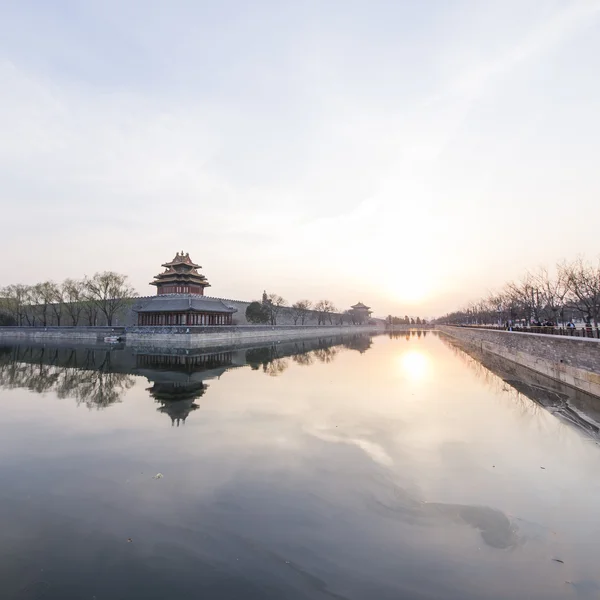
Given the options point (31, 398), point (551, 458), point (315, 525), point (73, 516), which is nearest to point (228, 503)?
point (315, 525)

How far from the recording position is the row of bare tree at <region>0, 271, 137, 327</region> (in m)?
53.1

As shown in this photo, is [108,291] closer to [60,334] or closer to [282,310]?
[60,334]

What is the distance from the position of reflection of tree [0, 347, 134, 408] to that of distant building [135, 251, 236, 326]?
2163cm

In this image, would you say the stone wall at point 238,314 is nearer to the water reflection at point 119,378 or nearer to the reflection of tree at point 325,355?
the reflection of tree at point 325,355

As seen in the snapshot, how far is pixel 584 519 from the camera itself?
5.11 meters

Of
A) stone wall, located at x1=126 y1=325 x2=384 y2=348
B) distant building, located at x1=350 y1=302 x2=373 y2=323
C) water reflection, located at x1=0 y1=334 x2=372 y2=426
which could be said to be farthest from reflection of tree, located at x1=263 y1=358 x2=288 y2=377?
distant building, located at x1=350 y1=302 x2=373 y2=323

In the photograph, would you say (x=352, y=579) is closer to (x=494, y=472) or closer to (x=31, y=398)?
(x=494, y=472)

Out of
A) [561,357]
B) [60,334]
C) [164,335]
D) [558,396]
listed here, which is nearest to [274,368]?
[558,396]

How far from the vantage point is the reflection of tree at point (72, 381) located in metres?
13.1

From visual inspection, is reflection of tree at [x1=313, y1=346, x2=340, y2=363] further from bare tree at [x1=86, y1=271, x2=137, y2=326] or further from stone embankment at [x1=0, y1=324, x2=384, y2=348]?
bare tree at [x1=86, y1=271, x2=137, y2=326]

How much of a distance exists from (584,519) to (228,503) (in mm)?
5430

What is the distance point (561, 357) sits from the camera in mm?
16828

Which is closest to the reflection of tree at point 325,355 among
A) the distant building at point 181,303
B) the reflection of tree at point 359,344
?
the reflection of tree at point 359,344

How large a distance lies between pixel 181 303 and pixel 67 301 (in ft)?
95.2
